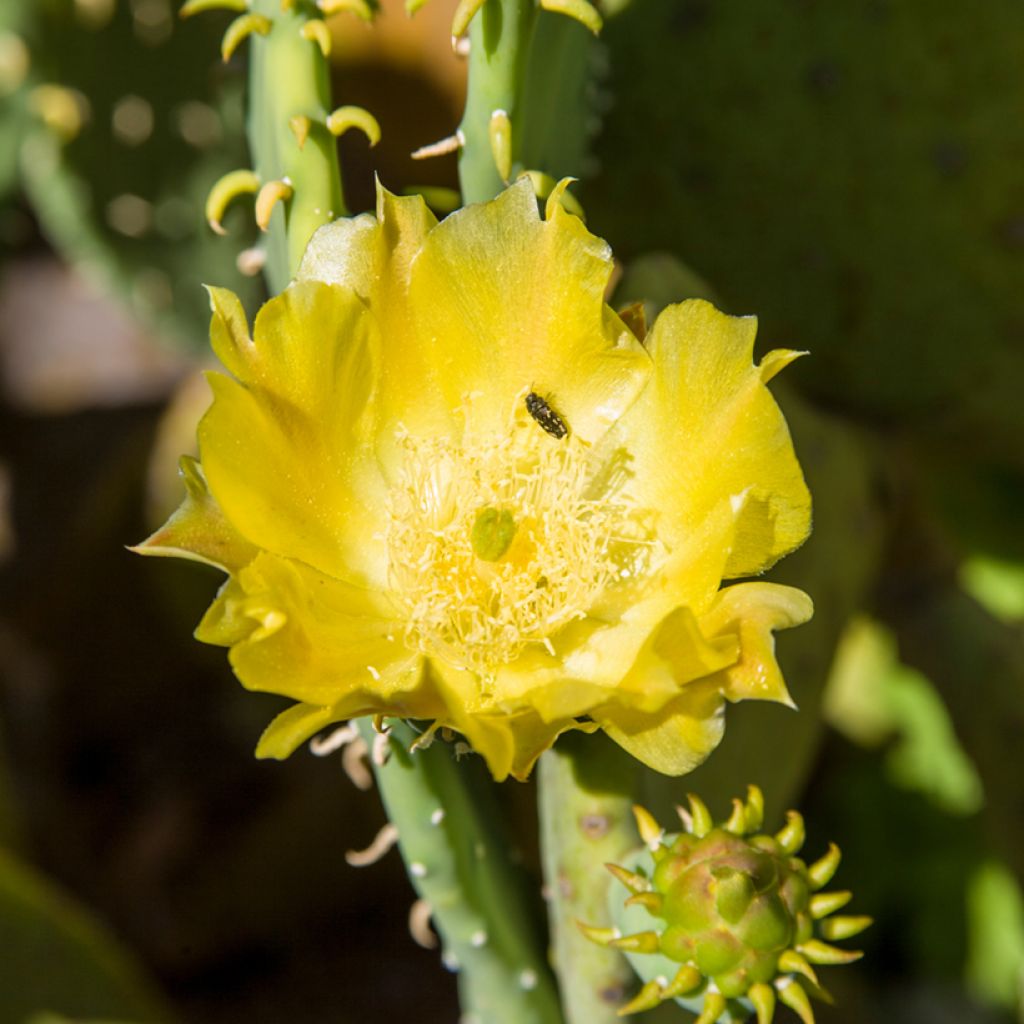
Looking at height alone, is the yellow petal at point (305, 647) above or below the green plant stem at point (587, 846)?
above

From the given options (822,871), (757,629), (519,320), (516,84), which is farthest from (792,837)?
(516,84)

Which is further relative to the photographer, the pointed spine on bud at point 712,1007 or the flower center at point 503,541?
the flower center at point 503,541

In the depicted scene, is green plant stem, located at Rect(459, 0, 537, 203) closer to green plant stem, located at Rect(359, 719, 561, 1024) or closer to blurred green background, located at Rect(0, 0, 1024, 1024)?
blurred green background, located at Rect(0, 0, 1024, 1024)

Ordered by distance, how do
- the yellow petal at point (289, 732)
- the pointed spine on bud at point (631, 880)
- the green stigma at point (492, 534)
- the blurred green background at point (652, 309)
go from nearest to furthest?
1. the yellow petal at point (289, 732)
2. the pointed spine on bud at point (631, 880)
3. the green stigma at point (492, 534)
4. the blurred green background at point (652, 309)

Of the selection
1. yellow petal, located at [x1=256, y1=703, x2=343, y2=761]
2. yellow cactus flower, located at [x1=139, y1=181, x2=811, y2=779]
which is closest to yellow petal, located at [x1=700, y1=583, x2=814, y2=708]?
yellow cactus flower, located at [x1=139, y1=181, x2=811, y2=779]

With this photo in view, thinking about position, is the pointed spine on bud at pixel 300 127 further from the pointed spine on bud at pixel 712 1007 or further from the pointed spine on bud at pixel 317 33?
the pointed spine on bud at pixel 712 1007

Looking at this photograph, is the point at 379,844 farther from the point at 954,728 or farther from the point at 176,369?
the point at 176,369

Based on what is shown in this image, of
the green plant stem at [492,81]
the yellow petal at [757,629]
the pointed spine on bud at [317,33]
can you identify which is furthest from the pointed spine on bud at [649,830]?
the pointed spine on bud at [317,33]

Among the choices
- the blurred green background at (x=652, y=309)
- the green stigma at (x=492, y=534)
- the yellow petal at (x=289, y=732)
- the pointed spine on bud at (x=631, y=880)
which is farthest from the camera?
the blurred green background at (x=652, y=309)
